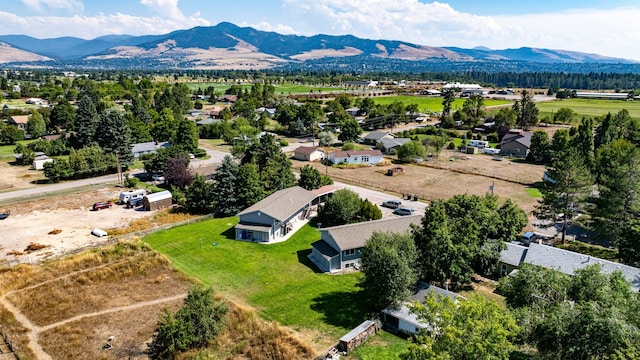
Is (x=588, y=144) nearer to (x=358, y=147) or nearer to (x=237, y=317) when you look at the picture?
(x=358, y=147)

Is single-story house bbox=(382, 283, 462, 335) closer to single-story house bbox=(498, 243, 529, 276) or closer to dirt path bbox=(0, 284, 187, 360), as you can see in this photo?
single-story house bbox=(498, 243, 529, 276)

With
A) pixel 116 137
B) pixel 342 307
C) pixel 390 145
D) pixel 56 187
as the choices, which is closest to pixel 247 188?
pixel 342 307

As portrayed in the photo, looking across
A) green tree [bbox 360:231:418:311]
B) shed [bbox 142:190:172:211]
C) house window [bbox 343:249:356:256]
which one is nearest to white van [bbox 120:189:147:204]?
shed [bbox 142:190:172:211]

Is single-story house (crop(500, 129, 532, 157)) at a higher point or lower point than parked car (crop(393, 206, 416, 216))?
higher

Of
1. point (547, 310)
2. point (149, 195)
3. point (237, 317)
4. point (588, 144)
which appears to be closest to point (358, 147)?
point (588, 144)

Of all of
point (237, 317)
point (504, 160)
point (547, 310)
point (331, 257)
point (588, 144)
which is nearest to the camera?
point (547, 310)

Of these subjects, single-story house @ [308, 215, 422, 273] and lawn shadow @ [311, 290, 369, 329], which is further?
single-story house @ [308, 215, 422, 273]

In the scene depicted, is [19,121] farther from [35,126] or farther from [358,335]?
[358,335]
